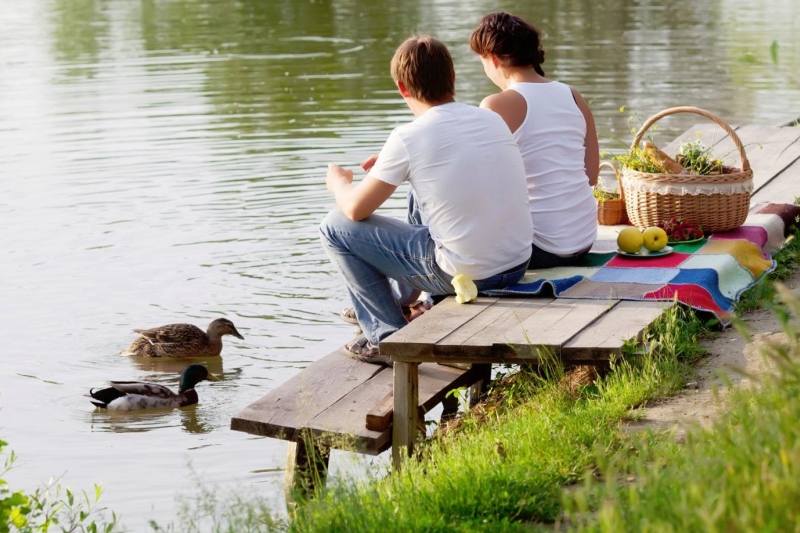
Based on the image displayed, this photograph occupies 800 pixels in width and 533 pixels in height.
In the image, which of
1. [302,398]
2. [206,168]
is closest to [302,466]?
[302,398]

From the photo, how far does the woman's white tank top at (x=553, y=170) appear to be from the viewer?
21.8 feet

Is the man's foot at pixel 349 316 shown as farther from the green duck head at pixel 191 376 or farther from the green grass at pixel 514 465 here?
the green grass at pixel 514 465

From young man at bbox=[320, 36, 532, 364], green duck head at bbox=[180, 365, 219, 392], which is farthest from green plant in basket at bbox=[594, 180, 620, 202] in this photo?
green duck head at bbox=[180, 365, 219, 392]

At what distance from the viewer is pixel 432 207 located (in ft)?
19.7

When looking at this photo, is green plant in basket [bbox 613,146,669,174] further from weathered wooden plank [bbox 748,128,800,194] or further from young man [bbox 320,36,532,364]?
weathered wooden plank [bbox 748,128,800,194]

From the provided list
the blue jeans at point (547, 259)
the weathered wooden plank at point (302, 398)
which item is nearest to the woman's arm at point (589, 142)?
the blue jeans at point (547, 259)

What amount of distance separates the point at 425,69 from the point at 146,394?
2.97m

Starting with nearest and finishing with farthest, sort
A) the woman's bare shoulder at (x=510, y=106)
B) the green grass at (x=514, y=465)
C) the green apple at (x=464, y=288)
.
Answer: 1. the green grass at (x=514, y=465)
2. the green apple at (x=464, y=288)
3. the woman's bare shoulder at (x=510, y=106)

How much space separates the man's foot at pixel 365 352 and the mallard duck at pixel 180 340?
7.02 ft

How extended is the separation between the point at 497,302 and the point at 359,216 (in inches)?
32.8

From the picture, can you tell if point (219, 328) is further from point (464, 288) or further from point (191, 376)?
point (464, 288)

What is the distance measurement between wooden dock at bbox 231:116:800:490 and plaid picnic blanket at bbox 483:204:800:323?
0.52ft

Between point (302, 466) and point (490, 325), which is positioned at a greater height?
point (490, 325)

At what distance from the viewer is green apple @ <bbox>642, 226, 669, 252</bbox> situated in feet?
22.6
